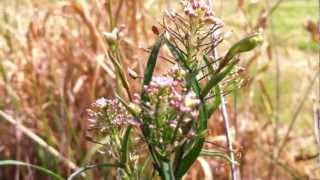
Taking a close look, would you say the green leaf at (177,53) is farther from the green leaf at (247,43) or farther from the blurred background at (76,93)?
the blurred background at (76,93)

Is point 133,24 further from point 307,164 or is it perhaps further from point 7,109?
point 307,164

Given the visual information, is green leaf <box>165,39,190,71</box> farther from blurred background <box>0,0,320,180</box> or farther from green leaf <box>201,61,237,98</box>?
blurred background <box>0,0,320,180</box>

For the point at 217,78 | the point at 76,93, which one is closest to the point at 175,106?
the point at 217,78

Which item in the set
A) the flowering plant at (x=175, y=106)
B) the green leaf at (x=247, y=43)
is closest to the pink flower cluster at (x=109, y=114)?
the flowering plant at (x=175, y=106)

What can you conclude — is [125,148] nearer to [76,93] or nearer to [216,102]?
[216,102]

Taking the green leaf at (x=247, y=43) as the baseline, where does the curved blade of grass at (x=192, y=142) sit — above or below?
below

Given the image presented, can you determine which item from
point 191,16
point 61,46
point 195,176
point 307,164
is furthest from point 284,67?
point 191,16

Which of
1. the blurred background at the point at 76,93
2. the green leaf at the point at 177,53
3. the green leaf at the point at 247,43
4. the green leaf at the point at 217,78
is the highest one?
the blurred background at the point at 76,93

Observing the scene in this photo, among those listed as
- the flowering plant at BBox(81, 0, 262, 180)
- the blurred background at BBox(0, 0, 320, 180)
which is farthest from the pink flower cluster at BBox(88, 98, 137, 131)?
the blurred background at BBox(0, 0, 320, 180)
